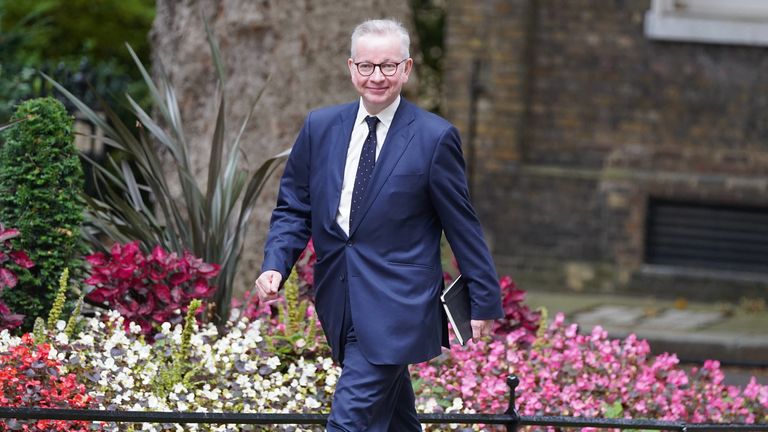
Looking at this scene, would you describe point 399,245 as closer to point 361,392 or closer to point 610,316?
point 361,392

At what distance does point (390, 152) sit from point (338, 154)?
18cm

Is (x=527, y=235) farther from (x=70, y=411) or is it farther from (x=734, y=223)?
(x=70, y=411)

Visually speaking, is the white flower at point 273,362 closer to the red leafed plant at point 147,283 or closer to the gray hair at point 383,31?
the red leafed plant at point 147,283

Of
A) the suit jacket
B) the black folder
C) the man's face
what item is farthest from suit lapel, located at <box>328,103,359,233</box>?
the black folder

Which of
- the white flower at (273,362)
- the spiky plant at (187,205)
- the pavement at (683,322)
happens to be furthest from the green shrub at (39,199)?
the pavement at (683,322)

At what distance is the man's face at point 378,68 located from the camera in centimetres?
437

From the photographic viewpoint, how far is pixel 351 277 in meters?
4.45

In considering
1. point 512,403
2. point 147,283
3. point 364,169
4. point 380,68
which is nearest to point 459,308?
point 364,169

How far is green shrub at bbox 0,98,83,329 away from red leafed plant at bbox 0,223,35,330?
0.09m

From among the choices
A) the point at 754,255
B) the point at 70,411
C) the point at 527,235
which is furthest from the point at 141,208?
the point at 754,255

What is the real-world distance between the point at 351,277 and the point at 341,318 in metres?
0.15

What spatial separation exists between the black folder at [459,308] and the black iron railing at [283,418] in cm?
51

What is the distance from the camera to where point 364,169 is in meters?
4.47

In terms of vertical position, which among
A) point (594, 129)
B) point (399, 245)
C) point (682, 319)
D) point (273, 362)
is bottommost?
point (682, 319)
